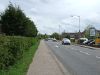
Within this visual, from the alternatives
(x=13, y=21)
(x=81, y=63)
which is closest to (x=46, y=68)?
(x=81, y=63)

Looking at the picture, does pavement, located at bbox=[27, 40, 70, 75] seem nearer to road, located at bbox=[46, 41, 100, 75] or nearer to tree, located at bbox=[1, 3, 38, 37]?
road, located at bbox=[46, 41, 100, 75]

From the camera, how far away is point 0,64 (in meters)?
12.1

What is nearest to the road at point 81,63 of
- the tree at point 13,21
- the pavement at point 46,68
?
the pavement at point 46,68

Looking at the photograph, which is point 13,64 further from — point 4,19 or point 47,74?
point 4,19

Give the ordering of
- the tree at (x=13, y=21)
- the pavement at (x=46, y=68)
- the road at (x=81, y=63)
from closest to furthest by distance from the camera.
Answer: the pavement at (x=46, y=68)
the road at (x=81, y=63)
the tree at (x=13, y=21)

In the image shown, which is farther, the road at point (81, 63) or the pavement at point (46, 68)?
the road at point (81, 63)

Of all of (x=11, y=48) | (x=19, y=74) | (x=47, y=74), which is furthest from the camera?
(x=11, y=48)

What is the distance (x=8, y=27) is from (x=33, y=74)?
2867 centimetres

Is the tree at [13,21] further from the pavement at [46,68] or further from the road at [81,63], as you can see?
the pavement at [46,68]

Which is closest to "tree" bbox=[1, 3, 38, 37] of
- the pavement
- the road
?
the road

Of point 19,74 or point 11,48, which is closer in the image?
point 19,74

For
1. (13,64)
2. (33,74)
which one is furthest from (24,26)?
(33,74)

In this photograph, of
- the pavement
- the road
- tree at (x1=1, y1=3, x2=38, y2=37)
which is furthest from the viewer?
tree at (x1=1, y1=3, x2=38, y2=37)

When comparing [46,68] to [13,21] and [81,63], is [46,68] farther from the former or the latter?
[13,21]
